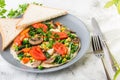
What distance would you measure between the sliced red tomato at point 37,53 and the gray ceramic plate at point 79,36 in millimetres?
61

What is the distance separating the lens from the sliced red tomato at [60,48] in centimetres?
133

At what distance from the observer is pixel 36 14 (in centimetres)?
161

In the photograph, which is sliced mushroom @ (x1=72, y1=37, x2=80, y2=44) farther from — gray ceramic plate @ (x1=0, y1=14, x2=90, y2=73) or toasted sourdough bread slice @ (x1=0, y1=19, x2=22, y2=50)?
toasted sourdough bread slice @ (x1=0, y1=19, x2=22, y2=50)

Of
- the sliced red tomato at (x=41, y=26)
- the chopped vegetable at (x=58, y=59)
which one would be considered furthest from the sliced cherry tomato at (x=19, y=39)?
the chopped vegetable at (x=58, y=59)

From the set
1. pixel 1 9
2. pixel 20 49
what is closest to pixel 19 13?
Answer: pixel 1 9

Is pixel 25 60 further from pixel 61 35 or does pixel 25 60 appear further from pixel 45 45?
pixel 61 35

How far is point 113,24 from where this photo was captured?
1.58m

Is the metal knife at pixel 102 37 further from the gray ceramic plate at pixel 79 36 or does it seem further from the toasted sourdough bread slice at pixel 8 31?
the toasted sourdough bread slice at pixel 8 31

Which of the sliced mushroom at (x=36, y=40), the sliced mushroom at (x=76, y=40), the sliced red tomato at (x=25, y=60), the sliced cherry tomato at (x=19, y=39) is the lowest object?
the sliced red tomato at (x=25, y=60)

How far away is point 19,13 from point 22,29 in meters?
0.17

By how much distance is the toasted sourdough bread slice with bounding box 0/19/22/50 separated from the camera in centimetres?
144

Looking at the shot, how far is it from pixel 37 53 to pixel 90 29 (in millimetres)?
388

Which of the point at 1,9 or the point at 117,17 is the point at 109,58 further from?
the point at 1,9

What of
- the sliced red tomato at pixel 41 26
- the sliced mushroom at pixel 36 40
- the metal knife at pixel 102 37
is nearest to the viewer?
the metal knife at pixel 102 37
